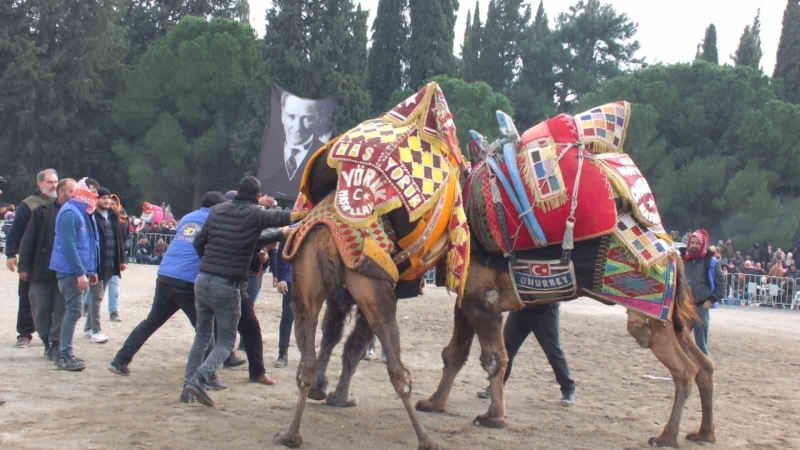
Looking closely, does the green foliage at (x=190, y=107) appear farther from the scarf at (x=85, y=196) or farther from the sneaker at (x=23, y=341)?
the scarf at (x=85, y=196)

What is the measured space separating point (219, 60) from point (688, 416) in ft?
124

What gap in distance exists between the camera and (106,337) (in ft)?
34.8

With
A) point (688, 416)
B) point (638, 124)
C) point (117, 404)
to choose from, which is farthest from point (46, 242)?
point (638, 124)

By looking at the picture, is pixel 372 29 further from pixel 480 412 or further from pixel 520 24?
pixel 480 412

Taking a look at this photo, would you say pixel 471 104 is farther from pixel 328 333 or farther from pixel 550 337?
pixel 328 333

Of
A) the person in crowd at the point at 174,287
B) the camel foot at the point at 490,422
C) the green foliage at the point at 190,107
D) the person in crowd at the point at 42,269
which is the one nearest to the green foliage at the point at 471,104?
the green foliage at the point at 190,107

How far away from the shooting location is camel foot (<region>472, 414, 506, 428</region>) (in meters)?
7.29

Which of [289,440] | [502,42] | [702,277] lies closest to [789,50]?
[502,42]

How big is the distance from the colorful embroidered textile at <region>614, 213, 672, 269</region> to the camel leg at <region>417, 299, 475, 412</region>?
1549 millimetres

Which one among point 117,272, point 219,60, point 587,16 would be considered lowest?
point 117,272

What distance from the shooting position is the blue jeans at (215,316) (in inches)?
288

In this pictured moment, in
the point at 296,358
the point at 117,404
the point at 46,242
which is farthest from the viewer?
the point at 296,358

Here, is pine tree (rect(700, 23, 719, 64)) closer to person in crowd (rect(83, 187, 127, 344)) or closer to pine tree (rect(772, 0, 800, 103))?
pine tree (rect(772, 0, 800, 103))

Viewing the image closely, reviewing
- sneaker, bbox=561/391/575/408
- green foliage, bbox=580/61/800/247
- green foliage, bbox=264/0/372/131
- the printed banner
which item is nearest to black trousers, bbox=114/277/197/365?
sneaker, bbox=561/391/575/408
